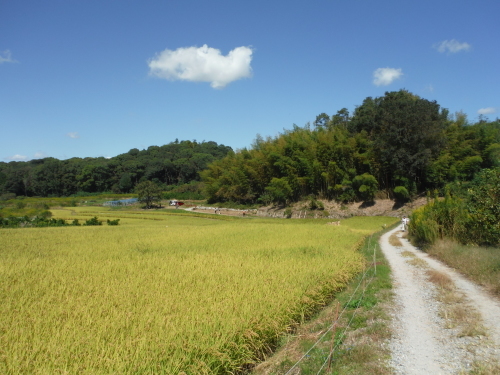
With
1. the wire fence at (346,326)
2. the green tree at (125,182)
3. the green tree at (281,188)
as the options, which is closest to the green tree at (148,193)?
the green tree at (281,188)

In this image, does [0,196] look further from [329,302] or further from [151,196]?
Result: [329,302]

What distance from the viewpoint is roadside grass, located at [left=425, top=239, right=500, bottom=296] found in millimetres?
7777

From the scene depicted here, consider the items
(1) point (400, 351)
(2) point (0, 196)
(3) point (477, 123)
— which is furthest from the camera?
(2) point (0, 196)

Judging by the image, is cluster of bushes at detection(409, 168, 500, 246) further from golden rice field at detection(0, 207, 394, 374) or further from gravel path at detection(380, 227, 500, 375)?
golden rice field at detection(0, 207, 394, 374)

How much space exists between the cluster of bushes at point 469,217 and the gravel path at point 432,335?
377 cm

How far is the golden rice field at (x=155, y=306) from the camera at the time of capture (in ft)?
13.1

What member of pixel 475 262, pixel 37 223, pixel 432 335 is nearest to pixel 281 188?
pixel 37 223

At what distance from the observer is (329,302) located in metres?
7.44

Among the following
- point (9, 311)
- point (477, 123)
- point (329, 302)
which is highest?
point (477, 123)

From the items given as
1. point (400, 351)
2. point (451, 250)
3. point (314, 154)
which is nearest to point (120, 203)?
point (314, 154)

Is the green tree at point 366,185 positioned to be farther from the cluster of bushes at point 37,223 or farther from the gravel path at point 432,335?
the gravel path at point 432,335

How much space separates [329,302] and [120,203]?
5586cm

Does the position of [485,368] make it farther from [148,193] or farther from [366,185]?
[148,193]

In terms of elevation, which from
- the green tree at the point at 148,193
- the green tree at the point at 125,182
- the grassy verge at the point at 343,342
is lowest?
the grassy verge at the point at 343,342
